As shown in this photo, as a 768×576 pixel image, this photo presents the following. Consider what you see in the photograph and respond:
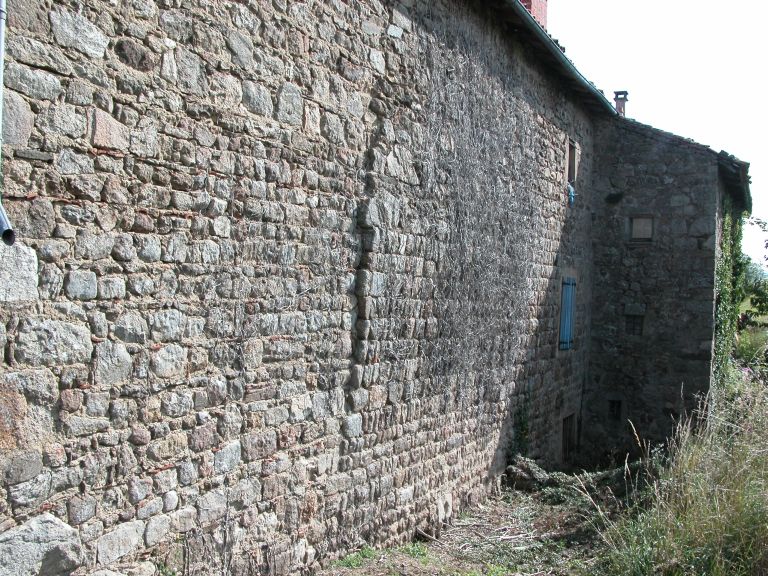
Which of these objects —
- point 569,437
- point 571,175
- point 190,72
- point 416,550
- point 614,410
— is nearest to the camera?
point 190,72

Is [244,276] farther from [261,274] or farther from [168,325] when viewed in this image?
[168,325]

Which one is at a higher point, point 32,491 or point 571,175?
point 571,175

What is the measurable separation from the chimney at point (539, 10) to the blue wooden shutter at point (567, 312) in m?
4.61

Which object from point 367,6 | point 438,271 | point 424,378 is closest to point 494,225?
point 438,271

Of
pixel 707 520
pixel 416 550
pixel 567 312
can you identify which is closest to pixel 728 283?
pixel 567 312

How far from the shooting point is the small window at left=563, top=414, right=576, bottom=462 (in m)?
11.2

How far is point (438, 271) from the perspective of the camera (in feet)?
22.6

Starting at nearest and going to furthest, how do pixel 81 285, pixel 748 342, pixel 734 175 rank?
pixel 81 285
pixel 734 175
pixel 748 342

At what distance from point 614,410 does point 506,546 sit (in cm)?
592

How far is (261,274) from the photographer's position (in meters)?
4.71

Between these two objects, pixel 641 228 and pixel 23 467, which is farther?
pixel 641 228

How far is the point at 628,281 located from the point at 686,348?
136 centimetres

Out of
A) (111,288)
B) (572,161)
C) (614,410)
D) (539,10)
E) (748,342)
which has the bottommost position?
(614,410)

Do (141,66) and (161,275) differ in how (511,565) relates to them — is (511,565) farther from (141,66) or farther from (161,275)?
(141,66)
